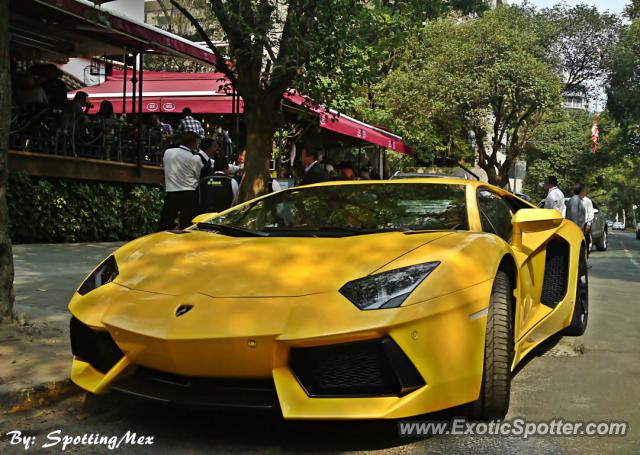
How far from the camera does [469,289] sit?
293 cm

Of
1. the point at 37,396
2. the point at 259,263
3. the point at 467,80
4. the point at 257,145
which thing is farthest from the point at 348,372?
the point at 467,80

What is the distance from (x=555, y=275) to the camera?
15.3 ft

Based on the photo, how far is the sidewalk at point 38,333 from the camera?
3.49 meters

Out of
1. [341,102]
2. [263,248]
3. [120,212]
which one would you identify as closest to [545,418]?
[263,248]

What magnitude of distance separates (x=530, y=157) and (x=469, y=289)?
4885cm

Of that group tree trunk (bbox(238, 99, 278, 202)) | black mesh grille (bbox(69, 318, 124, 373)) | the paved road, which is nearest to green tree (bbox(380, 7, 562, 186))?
tree trunk (bbox(238, 99, 278, 202))

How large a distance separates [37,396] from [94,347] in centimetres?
62

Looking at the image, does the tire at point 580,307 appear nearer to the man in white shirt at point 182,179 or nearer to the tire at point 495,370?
the tire at point 495,370

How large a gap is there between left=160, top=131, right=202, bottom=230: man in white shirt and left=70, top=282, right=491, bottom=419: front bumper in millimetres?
4663

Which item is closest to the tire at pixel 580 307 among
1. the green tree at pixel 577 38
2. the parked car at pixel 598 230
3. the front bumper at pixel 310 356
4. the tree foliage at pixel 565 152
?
the front bumper at pixel 310 356

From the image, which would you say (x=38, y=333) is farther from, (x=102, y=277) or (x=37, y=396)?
(x=102, y=277)

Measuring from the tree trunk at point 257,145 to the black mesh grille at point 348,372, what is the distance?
541cm

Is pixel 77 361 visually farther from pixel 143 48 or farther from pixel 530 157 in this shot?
pixel 530 157

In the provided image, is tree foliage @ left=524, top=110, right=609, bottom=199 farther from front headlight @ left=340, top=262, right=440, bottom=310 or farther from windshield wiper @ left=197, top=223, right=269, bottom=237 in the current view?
front headlight @ left=340, top=262, right=440, bottom=310
